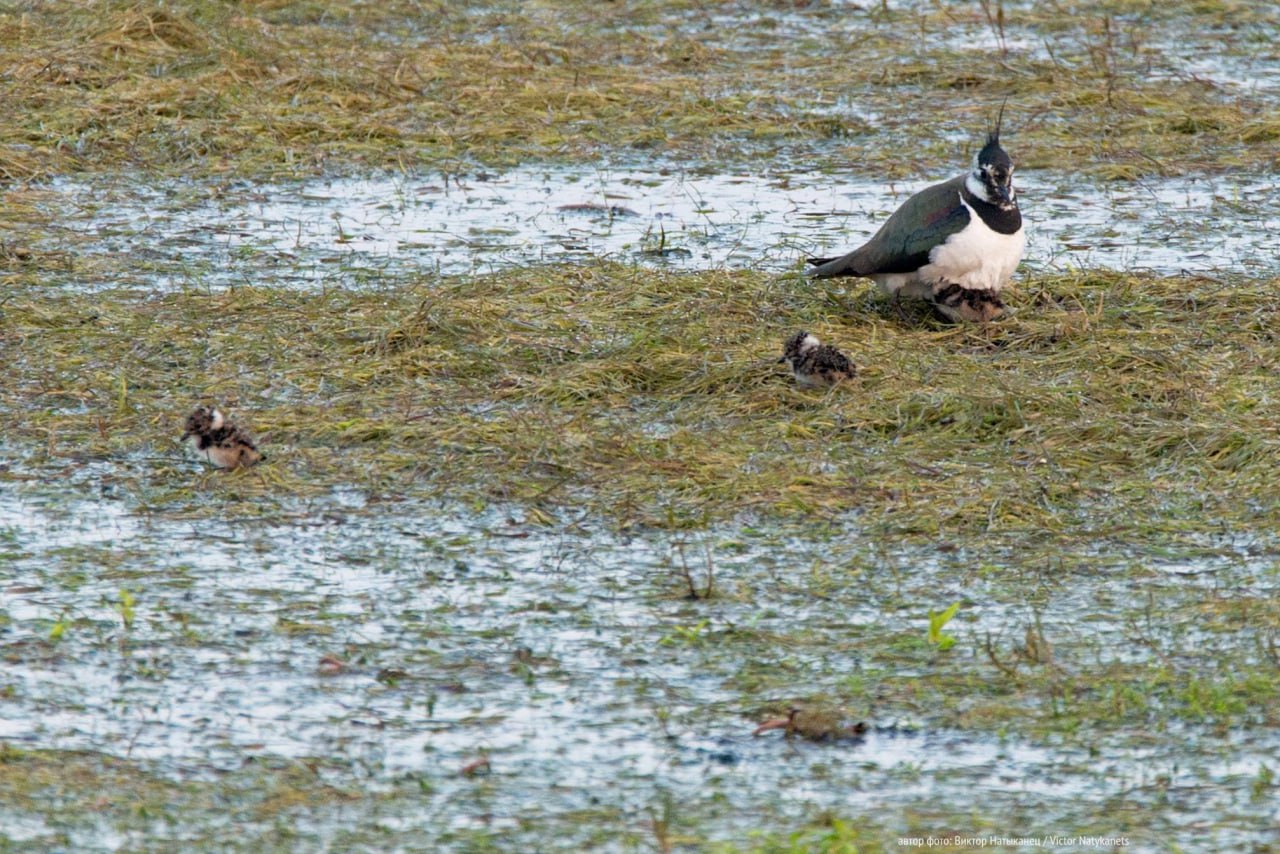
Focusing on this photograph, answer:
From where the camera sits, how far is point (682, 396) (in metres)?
7.08

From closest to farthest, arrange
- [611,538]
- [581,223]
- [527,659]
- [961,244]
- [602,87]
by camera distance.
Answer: [527,659] < [611,538] < [961,244] < [581,223] < [602,87]

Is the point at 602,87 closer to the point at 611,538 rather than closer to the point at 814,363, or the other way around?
the point at 814,363

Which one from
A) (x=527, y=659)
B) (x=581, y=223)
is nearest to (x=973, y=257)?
(x=581, y=223)

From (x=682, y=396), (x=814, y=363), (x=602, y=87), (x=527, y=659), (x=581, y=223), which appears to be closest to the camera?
(x=527, y=659)

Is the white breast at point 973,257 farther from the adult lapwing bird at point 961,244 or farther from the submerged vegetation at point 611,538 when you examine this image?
the submerged vegetation at point 611,538

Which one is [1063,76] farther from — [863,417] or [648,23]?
[863,417]

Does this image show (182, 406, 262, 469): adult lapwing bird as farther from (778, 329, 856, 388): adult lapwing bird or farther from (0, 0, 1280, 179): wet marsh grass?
(0, 0, 1280, 179): wet marsh grass

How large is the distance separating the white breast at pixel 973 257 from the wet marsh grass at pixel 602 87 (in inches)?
102

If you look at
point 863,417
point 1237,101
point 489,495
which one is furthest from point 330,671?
point 1237,101

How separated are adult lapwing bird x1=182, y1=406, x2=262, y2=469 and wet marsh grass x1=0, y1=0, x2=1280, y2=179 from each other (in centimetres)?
404

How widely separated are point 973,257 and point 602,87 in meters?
4.26

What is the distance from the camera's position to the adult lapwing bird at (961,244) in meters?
7.63

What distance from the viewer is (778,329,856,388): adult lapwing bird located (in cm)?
689

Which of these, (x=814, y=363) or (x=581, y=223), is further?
(x=581, y=223)
